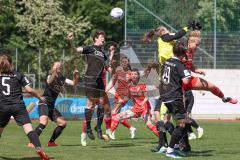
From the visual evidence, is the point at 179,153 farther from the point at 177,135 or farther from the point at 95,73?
the point at 95,73

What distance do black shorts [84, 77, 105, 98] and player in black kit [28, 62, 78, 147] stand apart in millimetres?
Result: 320

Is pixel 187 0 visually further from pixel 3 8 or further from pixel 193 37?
pixel 193 37

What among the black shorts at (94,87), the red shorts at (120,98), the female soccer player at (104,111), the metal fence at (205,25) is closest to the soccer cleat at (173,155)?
the female soccer player at (104,111)

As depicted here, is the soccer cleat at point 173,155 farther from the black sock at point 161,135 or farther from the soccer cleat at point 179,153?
the black sock at point 161,135

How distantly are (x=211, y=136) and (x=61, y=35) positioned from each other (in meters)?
34.4

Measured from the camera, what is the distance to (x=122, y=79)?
54.3 ft

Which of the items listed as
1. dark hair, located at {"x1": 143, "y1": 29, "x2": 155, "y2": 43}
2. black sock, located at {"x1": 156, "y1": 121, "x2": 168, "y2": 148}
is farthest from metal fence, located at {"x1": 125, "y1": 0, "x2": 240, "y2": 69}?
black sock, located at {"x1": 156, "y1": 121, "x2": 168, "y2": 148}

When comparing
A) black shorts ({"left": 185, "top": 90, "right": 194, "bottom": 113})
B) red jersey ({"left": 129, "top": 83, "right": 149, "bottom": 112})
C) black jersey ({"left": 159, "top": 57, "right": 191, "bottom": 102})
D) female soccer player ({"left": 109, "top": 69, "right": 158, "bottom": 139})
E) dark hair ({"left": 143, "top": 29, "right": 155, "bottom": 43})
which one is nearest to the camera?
black jersey ({"left": 159, "top": 57, "right": 191, "bottom": 102})

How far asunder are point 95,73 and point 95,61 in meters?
0.26

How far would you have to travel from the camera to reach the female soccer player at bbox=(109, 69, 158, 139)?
16297 millimetres

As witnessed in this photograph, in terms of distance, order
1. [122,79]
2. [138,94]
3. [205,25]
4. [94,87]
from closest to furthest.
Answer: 1. [94,87]
2. [122,79]
3. [138,94]
4. [205,25]

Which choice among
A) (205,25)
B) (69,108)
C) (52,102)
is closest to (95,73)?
(52,102)

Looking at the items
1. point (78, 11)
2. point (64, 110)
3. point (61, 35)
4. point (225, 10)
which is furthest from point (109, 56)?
point (78, 11)

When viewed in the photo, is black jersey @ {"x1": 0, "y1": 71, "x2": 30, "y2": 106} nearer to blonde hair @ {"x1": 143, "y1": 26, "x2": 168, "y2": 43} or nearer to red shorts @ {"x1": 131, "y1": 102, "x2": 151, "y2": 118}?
blonde hair @ {"x1": 143, "y1": 26, "x2": 168, "y2": 43}
